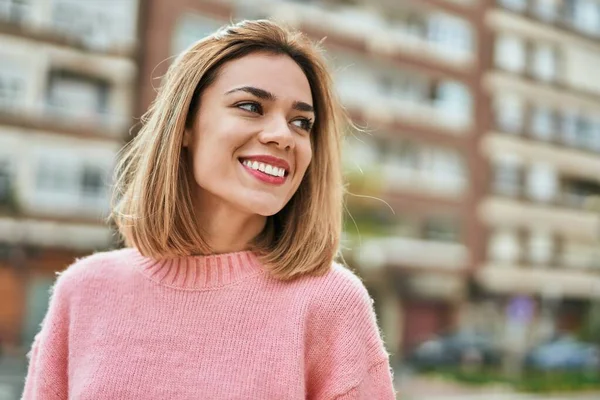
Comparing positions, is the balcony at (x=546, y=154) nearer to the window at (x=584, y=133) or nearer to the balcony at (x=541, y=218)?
the window at (x=584, y=133)

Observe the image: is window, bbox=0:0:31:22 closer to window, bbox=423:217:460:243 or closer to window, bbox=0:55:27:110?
window, bbox=0:55:27:110

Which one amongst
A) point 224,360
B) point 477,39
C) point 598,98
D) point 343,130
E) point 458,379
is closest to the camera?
point 224,360

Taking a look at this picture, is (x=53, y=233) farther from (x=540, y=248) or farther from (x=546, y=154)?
(x=546, y=154)

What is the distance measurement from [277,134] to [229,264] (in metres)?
0.36

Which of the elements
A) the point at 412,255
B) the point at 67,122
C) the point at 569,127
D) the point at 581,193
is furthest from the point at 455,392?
the point at 581,193

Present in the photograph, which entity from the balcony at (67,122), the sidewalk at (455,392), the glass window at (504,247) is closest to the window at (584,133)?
the glass window at (504,247)

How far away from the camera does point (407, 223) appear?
3095 cm

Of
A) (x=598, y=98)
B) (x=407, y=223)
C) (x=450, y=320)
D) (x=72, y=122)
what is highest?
(x=598, y=98)

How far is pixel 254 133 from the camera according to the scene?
2062 mm

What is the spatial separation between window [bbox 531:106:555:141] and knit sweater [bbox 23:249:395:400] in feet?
113

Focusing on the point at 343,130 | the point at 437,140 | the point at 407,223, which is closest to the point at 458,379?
the point at 407,223

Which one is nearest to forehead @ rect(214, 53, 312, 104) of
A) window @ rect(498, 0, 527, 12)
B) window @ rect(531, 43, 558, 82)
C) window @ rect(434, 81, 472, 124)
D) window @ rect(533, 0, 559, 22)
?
window @ rect(434, 81, 472, 124)

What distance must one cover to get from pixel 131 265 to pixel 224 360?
416 mm

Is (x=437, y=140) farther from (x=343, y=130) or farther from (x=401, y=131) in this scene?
(x=343, y=130)
